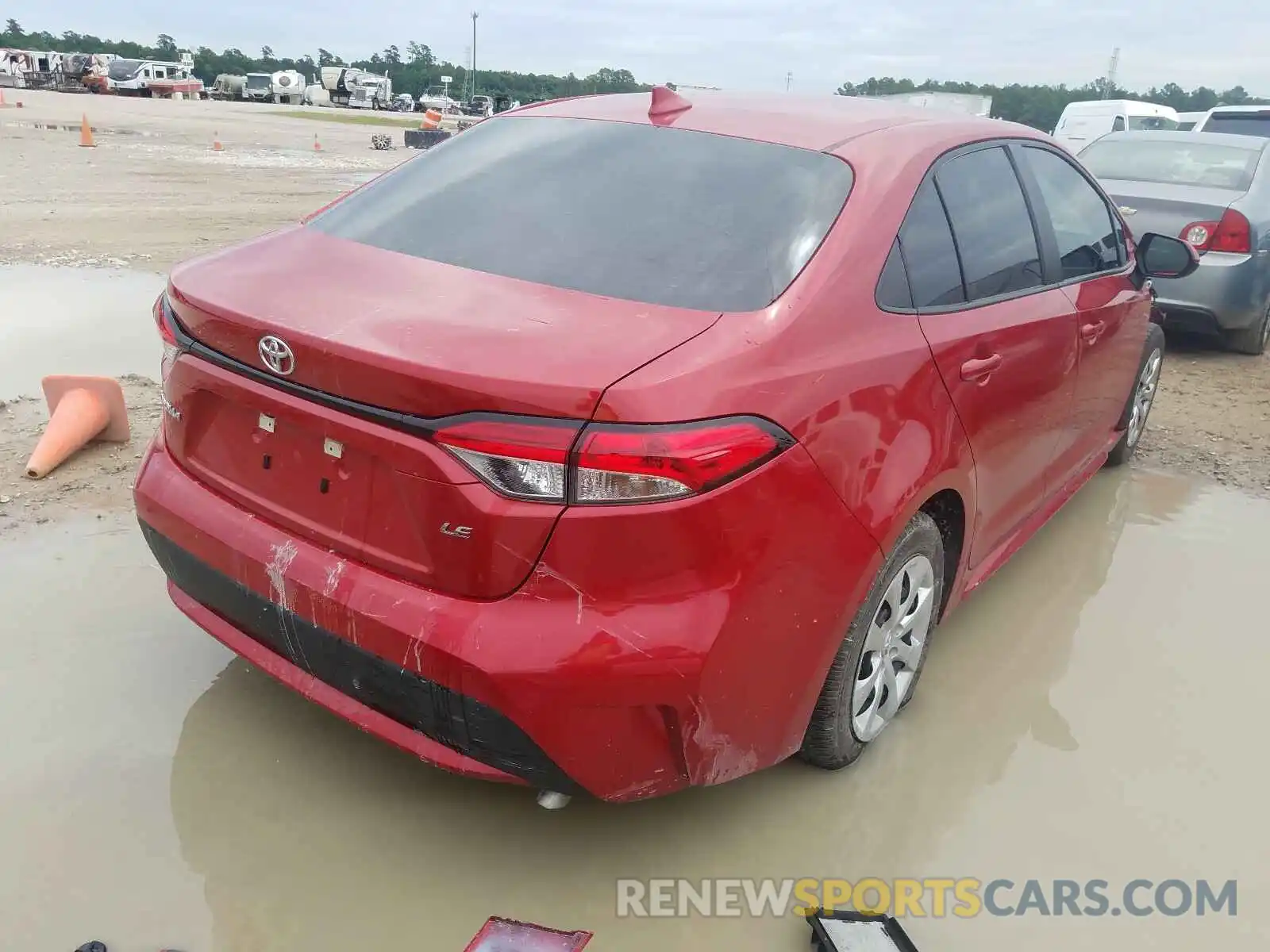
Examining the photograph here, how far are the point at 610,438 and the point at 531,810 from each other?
115cm

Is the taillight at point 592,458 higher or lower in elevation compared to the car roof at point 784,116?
lower

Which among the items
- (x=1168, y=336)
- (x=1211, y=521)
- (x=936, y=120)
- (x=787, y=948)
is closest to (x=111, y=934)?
(x=787, y=948)

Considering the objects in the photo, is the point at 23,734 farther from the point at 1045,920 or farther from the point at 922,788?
the point at 1045,920

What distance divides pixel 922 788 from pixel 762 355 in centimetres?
135

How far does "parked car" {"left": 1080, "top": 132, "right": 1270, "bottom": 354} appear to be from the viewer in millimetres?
6332

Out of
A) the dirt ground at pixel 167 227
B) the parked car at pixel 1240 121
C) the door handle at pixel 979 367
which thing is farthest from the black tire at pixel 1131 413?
the parked car at pixel 1240 121

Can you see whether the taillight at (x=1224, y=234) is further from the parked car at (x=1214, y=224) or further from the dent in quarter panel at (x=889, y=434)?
the dent in quarter panel at (x=889, y=434)

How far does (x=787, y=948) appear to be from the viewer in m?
2.13

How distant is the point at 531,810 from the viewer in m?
2.46

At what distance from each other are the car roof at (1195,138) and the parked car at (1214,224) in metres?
0.02

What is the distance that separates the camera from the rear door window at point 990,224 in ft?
8.95

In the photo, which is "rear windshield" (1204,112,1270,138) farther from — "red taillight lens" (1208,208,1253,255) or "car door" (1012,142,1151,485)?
"car door" (1012,142,1151,485)

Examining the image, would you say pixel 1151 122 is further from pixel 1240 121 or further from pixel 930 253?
pixel 930 253

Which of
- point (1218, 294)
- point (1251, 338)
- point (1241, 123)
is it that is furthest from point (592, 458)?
point (1241, 123)
